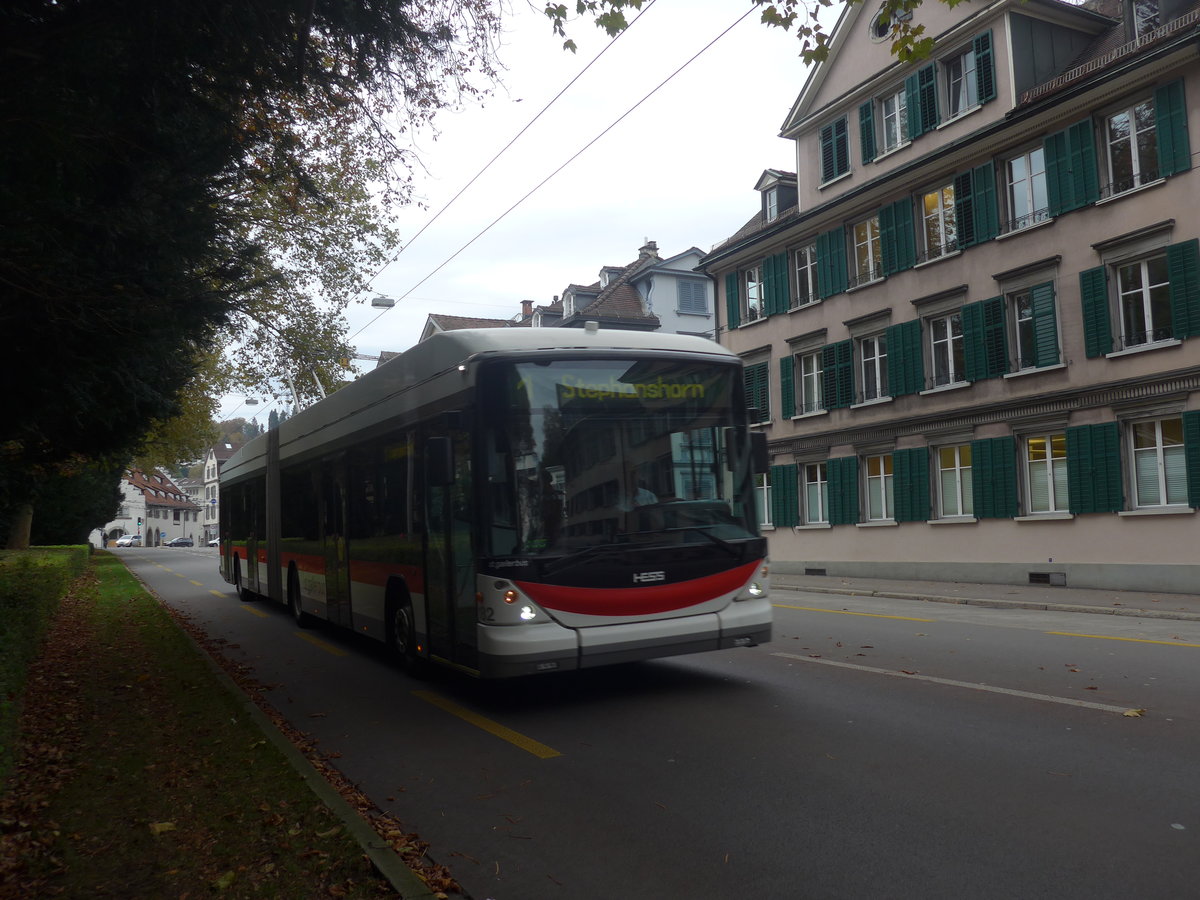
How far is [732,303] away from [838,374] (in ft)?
19.8

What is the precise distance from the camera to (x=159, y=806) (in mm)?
5816

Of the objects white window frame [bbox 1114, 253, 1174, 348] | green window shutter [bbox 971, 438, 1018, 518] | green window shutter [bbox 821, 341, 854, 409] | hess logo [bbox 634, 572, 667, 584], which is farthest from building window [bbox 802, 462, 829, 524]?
hess logo [bbox 634, 572, 667, 584]

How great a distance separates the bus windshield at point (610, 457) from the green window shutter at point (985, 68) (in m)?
18.1

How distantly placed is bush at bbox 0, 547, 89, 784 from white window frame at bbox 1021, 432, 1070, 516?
60.7 feet

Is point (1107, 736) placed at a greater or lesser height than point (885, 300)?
lesser

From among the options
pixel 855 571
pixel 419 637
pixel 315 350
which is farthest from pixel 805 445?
pixel 419 637

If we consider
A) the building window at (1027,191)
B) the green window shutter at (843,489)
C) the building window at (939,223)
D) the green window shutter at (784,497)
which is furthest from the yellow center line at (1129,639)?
the green window shutter at (784,497)

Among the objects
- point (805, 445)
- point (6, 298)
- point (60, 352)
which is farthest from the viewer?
point (805, 445)

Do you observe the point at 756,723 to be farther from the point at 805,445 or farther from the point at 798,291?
the point at 798,291

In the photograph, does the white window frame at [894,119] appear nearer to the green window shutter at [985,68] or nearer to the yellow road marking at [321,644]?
the green window shutter at [985,68]

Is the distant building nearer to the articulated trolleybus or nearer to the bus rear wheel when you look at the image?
the bus rear wheel

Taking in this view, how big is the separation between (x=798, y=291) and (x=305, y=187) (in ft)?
76.3

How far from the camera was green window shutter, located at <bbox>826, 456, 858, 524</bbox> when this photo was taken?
88.8ft

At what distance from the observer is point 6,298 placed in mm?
8008
